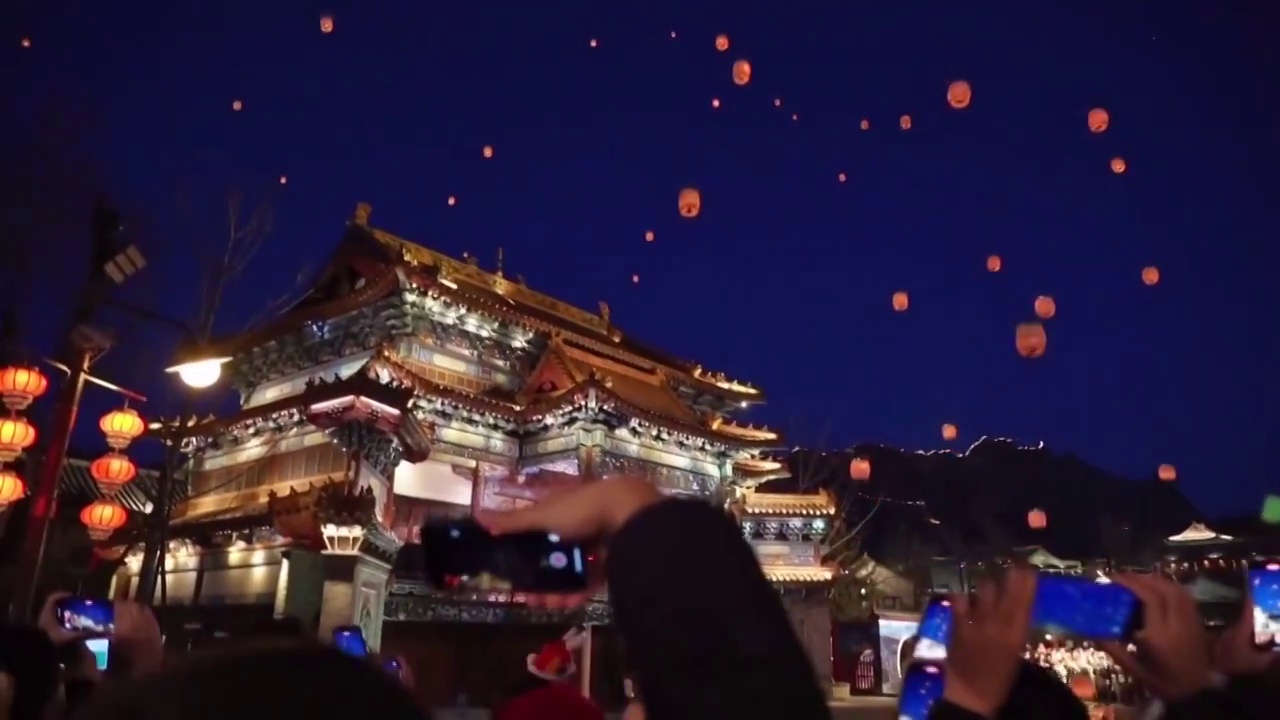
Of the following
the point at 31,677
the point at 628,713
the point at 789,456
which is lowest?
the point at 628,713

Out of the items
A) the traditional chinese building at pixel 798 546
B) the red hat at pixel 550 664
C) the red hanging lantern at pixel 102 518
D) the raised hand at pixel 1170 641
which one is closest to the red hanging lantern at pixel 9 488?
the red hanging lantern at pixel 102 518

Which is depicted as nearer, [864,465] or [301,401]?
[301,401]

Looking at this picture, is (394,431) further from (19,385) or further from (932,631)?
(932,631)

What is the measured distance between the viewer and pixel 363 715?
83 cm

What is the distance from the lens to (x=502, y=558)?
1.80 metres

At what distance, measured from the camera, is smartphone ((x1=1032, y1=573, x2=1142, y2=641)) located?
1916mm

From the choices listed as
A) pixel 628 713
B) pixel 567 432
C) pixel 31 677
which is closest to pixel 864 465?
pixel 567 432

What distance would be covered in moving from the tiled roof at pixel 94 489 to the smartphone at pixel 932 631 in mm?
20201

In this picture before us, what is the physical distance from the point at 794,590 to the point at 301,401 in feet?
47.9

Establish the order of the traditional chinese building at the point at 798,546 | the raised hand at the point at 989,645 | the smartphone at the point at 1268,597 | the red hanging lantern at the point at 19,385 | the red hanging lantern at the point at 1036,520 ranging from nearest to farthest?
the raised hand at the point at 989,645
the smartphone at the point at 1268,597
the red hanging lantern at the point at 19,385
the traditional chinese building at the point at 798,546
the red hanging lantern at the point at 1036,520

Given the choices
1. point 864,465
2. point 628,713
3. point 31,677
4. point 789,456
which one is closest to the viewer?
point 31,677

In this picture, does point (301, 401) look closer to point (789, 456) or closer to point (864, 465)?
point (864, 465)

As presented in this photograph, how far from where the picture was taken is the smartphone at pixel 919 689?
539 centimetres

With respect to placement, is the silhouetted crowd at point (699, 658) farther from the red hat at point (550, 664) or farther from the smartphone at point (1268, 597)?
Answer: the smartphone at point (1268, 597)
